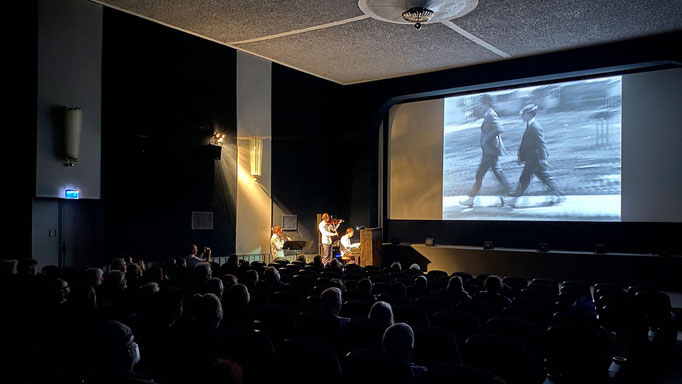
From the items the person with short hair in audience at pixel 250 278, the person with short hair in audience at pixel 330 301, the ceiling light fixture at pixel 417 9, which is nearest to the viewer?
the person with short hair in audience at pixel 330 301

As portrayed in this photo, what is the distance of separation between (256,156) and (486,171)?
6720 millimetres

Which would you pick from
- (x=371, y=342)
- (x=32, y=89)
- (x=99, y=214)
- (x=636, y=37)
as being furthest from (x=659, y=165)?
(x=32, y=89)

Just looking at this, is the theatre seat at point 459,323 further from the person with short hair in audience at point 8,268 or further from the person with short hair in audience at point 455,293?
the person with short hair in audience at point 8,268

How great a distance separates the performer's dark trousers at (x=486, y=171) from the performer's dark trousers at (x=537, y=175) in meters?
0.38

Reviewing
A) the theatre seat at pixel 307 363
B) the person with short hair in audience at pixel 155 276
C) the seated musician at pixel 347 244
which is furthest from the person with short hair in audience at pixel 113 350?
the seated musician at pixel 347 244

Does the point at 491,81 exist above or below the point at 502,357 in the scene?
above

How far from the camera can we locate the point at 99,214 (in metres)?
10.4

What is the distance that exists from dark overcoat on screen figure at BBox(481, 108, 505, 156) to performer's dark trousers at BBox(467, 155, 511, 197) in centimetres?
15

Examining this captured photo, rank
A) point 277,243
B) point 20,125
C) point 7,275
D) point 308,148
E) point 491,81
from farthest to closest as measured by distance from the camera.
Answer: point 308,148 → point 491,81 → point 277,243 → point 20,125 → point 7,275

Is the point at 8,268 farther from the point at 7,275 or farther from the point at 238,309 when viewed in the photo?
the point at 238,309

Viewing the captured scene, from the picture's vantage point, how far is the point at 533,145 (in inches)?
546

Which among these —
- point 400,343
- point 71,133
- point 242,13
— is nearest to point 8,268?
point 71,133

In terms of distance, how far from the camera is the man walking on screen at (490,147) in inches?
568

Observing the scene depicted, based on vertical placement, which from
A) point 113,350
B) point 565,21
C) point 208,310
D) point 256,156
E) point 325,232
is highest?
point 565,21
